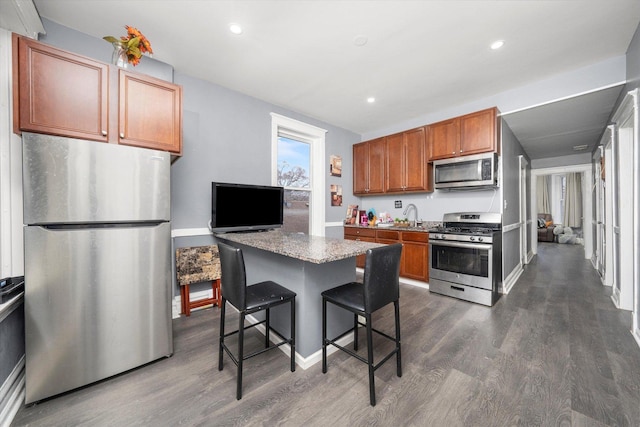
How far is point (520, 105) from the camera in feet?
10.6

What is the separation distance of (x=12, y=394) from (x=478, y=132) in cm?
497

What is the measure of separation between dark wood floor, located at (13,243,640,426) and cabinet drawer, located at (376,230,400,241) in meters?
1.62

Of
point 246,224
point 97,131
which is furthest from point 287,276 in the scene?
point 97,131

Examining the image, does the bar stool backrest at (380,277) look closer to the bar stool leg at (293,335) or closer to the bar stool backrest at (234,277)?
the bar stool leg at (293,335)

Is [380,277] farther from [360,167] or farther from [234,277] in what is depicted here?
[360,167]

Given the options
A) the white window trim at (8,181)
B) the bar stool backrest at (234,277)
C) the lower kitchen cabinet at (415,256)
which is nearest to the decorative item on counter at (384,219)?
the lower kitchen cabinet at (415,256)

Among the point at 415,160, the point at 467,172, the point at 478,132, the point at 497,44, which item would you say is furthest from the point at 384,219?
the point at 497,44

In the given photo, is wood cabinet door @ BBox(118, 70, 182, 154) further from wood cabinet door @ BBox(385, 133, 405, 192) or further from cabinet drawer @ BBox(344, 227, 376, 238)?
wood cabinet door @ BBox(385, 133, 405, 192)

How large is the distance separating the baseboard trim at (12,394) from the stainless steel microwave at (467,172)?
183 inches

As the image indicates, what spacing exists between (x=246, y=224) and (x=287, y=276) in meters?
1.33

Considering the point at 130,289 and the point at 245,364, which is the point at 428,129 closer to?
the point at 245,364

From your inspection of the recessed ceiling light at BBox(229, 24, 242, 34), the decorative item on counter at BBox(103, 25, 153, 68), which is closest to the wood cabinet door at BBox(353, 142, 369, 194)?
the recessed ceiling light at BBox(229, 24, 242, 34)

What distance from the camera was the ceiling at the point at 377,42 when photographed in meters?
1.94

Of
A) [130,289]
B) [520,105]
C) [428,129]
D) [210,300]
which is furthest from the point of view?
[428,129]
